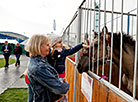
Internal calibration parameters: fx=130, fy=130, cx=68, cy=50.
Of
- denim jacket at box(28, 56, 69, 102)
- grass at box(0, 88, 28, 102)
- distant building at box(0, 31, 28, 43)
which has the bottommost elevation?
grass at box(0, 88, 28, 102)

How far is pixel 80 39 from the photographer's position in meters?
2.54

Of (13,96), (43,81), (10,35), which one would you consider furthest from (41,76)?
(10,35)

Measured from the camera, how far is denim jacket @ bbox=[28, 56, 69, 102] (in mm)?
1350

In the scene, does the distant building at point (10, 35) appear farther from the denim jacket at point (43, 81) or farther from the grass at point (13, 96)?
the denim jacket at point (43, 81)

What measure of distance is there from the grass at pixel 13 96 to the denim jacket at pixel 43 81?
283 cm

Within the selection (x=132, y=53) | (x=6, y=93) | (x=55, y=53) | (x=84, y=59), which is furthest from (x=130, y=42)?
(x=6, y=93)

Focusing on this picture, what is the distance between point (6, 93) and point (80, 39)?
336cm

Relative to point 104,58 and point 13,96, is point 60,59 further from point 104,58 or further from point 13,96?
point 13,96

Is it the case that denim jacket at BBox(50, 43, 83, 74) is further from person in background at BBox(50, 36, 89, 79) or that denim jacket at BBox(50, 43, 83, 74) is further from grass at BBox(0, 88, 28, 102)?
grass at BBox(0, 88, 28, 102)

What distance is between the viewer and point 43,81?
1353mm

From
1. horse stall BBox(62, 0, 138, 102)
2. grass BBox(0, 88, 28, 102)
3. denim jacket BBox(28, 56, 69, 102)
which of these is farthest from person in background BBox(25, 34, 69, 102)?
grass BBox(0, 88, 28, 102)

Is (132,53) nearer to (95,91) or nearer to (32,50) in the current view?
(95,91)

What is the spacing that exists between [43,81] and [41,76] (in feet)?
0.19

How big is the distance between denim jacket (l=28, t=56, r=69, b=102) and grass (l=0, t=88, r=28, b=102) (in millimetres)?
2835
